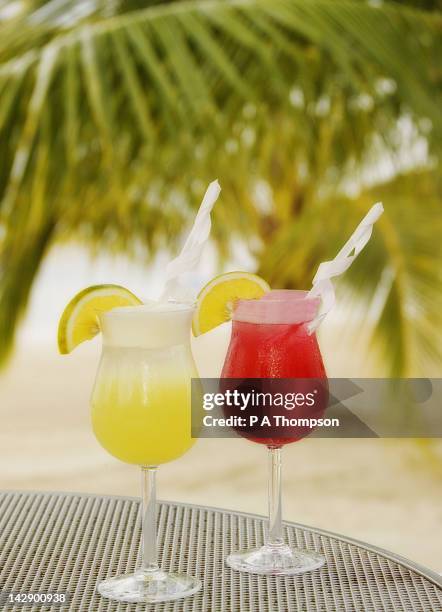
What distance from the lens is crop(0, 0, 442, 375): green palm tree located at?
203 centimetres

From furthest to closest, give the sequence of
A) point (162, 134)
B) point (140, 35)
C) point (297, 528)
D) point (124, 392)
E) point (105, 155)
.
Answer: point (162, 134), point (105, 155), point (140, 35), point (297, 528), point (124, 392)

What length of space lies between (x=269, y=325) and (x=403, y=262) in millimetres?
1441

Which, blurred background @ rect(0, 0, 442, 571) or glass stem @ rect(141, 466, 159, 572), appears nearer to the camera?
glass stem @ rect(141, 466, 159, 572)

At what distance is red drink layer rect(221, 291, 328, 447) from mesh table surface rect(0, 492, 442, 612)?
113 millimetres

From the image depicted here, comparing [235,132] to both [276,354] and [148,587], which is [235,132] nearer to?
[276,354]

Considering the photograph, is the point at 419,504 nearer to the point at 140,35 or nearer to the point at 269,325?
the point at 140,35

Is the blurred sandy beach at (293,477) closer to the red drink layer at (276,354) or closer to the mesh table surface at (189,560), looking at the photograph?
the mesh table surface at (189,560)

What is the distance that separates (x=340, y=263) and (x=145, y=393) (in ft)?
0.58

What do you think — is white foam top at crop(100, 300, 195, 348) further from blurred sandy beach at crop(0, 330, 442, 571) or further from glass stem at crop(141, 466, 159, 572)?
blurred sandy beach at crop(0, 330, 442, 571)

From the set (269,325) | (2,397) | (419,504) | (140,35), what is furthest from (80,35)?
(2,397)

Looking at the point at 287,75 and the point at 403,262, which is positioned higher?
the point at 287,75

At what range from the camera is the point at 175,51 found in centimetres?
203

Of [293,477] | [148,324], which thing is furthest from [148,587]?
[293,477]

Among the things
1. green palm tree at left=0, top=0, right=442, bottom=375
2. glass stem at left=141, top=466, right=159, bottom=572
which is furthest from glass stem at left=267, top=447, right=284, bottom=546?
green palm tree at left=0, top=0, right=442, bottom=375
